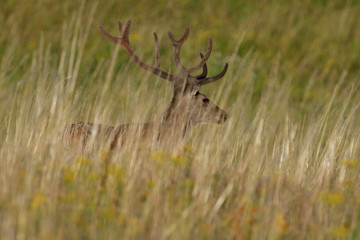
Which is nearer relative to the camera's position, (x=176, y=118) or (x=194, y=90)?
(x=176, y=118)

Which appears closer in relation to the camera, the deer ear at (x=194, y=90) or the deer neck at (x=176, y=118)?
the deer neck at (x=176, y=118)

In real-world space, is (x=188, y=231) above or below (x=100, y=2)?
below

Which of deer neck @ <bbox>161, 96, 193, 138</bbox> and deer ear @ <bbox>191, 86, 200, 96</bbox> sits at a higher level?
deer ear @ <bbox>191, 86, 200, 96</bbox>

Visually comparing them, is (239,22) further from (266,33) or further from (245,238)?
(245,238)

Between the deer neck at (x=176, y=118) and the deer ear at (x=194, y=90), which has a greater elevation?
the deer ear at (x=194, y=90)

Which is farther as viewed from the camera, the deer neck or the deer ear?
the deer ear

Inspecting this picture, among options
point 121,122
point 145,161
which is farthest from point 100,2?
point 145,161

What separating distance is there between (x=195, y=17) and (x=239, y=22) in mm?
1215

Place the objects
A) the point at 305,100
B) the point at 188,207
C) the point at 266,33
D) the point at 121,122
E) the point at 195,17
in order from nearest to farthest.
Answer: the point at 188,207, the point at 121,122, the point at 305,100, the point at 266,33, the point at 195,17

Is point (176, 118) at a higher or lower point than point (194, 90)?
lower

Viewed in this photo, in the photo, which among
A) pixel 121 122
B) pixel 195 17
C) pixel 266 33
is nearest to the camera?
pixel 121 122

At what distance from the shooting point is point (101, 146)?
215 inches

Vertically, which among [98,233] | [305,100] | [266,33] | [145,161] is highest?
[266,33]

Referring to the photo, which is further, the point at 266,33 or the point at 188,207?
the point at 266,33
